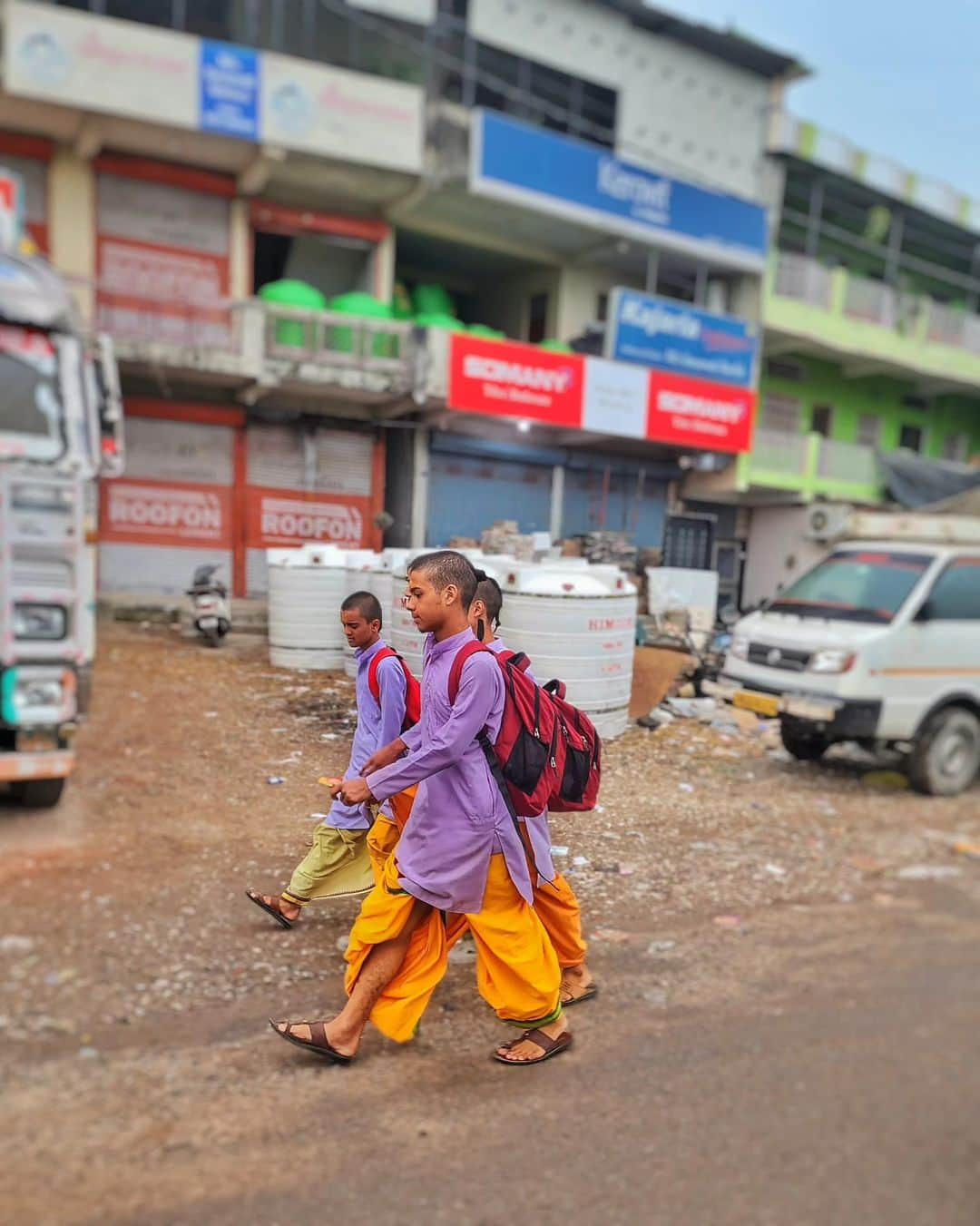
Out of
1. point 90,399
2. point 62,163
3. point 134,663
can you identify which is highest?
point 62,163

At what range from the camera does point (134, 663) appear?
461 cm

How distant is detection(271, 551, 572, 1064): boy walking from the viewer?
7.43 ft

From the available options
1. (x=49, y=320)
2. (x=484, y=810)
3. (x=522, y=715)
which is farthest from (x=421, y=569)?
(x=49, y=320)

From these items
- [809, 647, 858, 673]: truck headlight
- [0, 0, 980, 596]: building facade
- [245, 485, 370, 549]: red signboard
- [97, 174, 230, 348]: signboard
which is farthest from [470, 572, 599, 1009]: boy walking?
[97, 174, 230, 348]: signboard

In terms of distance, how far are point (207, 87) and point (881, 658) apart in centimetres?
1147

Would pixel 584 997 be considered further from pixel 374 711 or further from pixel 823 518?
pixel 823 518

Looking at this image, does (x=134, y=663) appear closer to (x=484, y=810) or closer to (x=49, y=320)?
(x=49, y=320)

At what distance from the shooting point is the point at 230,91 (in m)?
11.4

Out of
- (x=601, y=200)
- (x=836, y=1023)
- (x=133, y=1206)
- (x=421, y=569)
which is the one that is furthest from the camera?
(x=601, y=200)

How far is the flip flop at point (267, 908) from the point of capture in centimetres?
266

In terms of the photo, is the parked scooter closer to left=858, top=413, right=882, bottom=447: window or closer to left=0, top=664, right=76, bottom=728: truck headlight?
left=0, top=664, right=76, bottom=728: truck headlight

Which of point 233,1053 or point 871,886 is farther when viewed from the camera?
point 871,886

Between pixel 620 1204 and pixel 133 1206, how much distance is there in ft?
3.56

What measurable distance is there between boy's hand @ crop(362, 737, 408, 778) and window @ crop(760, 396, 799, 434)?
18.4 m
